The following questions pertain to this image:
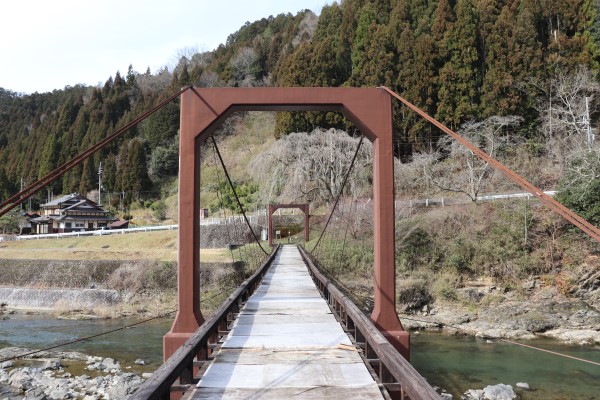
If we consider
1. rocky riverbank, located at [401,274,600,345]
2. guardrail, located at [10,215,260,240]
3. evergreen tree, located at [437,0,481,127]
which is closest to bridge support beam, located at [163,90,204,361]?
rocky riverbank, located at [401,274,600,345]

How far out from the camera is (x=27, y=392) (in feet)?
30.7

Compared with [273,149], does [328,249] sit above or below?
below

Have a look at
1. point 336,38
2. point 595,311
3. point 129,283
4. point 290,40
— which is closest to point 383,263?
point 595,311

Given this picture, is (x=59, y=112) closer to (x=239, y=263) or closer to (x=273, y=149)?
(x=273, y=149)

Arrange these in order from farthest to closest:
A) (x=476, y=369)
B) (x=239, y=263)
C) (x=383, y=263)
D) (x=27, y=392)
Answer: (x=239, y=263) < (x=476, y=369) < (x=27, y=392) < (x=383, y=263)

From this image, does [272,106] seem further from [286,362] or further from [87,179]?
[87,179]

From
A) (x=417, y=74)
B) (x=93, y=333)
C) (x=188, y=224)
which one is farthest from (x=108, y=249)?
(x=188, y=224)

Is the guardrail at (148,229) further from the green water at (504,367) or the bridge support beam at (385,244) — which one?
the bridge support beam at (385,244)

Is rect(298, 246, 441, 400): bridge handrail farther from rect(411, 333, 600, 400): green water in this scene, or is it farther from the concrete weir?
the concrete weir

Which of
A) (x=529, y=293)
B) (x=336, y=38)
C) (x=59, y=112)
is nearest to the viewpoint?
(x=529, y=293)

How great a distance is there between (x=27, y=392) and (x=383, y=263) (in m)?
8.97

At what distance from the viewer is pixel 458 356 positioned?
37.7ft

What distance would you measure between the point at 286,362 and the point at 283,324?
138 centimetres

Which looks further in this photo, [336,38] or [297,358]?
[336,38]
